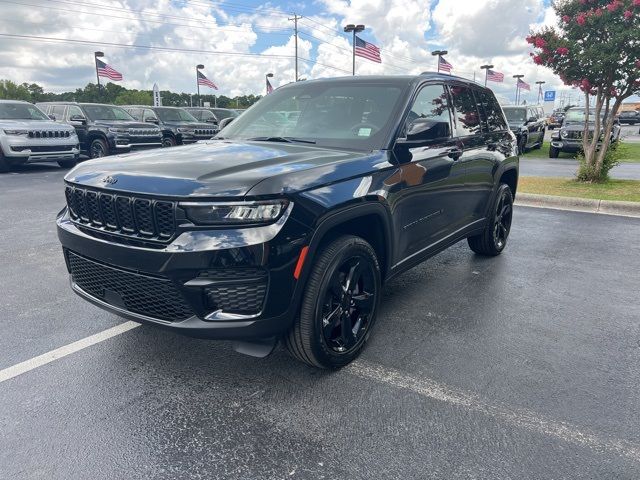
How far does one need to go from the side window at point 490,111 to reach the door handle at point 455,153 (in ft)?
3.03

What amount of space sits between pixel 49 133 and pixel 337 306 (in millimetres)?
12934

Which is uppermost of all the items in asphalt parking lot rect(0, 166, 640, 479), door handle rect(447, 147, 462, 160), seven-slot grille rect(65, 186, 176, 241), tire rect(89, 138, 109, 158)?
door handle rect(447, 147, 462, 160)

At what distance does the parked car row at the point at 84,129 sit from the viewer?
12.7 m

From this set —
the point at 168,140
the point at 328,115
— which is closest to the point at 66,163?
the point at 168,140

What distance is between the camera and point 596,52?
909 cm

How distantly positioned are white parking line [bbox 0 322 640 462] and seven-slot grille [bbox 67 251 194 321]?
0.58 metres

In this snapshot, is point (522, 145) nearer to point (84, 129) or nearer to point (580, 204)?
point (580, 204)

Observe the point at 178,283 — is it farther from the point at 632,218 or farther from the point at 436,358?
the point at 632,218

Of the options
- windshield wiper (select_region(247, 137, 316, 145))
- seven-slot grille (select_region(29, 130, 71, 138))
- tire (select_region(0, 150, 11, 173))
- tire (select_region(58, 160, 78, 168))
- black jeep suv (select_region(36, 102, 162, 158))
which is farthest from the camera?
black jeep suv (select_region(36, 102, 162, 158))

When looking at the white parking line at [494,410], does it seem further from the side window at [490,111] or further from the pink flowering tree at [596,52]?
the pink flowering tree at [596,52]

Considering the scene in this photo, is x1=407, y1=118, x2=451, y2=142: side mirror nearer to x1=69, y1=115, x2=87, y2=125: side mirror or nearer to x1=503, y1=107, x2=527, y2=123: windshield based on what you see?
x1=69, y1=115, x2=87, y2=125: side mirror

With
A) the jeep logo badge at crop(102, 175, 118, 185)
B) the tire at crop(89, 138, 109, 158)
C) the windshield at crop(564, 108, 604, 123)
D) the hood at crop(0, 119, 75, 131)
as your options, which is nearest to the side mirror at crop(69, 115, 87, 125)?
the tire at crop(89, 138, 109, 158)

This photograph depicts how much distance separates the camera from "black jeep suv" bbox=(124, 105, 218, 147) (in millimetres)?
17500

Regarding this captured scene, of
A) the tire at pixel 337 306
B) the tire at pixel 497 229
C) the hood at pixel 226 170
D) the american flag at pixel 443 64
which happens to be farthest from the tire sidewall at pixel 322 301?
the american flag at pixel 443 64
